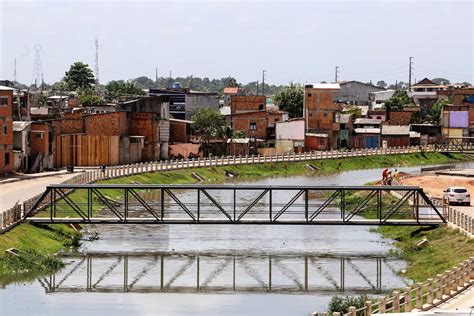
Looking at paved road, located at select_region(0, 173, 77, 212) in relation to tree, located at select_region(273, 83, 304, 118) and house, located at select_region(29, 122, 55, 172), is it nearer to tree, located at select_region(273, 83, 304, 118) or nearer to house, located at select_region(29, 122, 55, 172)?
house, located at select_region(29, 122, 55, 172)

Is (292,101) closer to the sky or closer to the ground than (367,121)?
closer to the sky

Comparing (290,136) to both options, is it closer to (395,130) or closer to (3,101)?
(395,130)

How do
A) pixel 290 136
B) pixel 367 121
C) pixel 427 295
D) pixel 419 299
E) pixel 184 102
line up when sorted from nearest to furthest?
pixel 419 299 < pixel 427 295 < pixel 290 136 < pixel 367 121 < pixel 184 102

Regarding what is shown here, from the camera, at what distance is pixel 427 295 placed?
3909cm

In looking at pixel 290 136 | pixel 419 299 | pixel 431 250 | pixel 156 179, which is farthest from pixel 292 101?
pixel 419 299

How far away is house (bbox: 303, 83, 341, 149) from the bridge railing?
158 inches

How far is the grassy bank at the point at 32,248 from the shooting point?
2040 inches

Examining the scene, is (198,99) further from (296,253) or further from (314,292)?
(314,292)

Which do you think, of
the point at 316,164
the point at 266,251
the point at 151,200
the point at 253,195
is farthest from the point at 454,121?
the point at 266,251

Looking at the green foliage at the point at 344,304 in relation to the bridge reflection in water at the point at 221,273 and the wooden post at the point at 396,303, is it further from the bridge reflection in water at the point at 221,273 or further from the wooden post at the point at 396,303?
the bridge reflection in water at the point at 221,273

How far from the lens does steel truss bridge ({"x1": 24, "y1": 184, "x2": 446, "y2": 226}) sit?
5847 cm

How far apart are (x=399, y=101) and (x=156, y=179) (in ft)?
310

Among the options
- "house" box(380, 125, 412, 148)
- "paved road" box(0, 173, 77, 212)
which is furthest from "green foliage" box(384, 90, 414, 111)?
"paved road" box(0, 173, 77, 212)

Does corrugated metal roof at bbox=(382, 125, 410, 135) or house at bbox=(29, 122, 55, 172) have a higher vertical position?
house at bbox=(29, 122, 55, 172)
